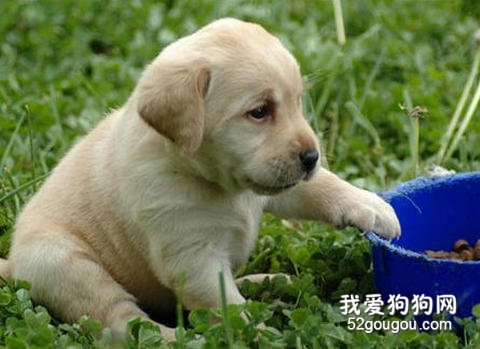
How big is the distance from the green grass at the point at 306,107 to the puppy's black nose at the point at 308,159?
20.8 inches

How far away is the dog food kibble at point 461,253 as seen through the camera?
496cm

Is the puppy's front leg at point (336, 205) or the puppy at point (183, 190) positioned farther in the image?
the puppy's front leg at point (336, 205)

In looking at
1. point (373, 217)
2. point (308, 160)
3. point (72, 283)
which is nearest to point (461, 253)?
point (373, 217)

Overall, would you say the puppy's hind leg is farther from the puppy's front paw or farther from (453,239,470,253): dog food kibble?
(453,239,470,253): dog food kibble

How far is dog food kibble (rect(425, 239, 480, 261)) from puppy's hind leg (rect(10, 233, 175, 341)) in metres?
1.12

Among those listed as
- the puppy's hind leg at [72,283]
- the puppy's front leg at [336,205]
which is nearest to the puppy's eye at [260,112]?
the puppy's front leg at [336,205]

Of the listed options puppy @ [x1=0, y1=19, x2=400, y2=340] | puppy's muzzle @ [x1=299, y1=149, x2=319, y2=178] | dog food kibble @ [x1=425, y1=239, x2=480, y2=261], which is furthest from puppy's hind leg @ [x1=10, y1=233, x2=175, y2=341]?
dog food kibble @ [x1=425, y1=239, x2=480, y2=261]

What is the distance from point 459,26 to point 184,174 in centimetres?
397

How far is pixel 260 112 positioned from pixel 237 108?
3.3 inches

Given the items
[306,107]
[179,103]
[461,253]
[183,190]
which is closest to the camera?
[179,103]

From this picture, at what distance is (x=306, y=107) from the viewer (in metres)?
6.71

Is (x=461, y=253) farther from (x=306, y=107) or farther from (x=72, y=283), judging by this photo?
(x=306, y=107)

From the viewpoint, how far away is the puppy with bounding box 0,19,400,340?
4.38 metres

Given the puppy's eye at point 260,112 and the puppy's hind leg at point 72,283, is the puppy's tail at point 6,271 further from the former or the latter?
the puppy's eye at point 260,112
